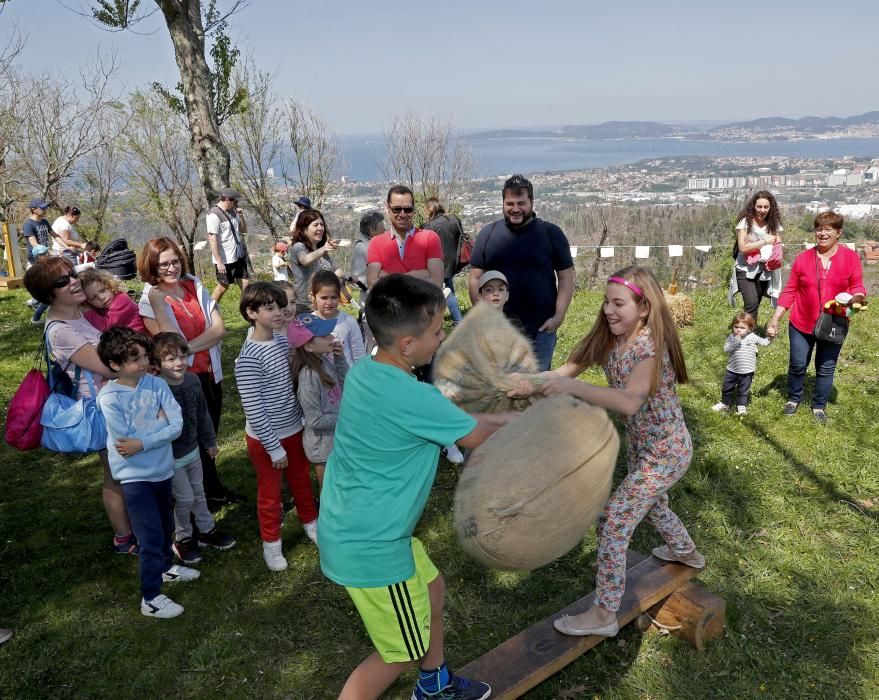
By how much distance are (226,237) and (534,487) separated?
347 inches

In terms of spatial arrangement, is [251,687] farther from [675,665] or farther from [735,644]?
[735,644]

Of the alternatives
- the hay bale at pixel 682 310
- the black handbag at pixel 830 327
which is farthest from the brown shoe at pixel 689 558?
the hay bale at pixel 682 310

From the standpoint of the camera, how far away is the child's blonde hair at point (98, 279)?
444 centimetres

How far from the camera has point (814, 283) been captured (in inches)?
242

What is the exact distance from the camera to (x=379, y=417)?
2.29 meters

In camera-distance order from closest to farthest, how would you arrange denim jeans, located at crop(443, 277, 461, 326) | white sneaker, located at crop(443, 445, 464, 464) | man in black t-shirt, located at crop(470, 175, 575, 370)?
man in black t-shirt, located at crop(470, 175, 575, 370) → white sneaker, located at crop(443, 445, 464, 464) → denim jeans, located at crop(443, 277, 461, 326)

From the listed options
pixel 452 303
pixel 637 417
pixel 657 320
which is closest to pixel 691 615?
pixel 637 417

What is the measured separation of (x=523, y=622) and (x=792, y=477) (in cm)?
303

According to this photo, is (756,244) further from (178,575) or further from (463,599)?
(178,575)

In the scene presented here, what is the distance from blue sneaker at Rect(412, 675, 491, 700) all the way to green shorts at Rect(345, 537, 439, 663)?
0.41 meters

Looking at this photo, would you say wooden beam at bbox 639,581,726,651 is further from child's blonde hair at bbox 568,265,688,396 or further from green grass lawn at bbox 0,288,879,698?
child's blonde hair at bbox 568,265,688,396

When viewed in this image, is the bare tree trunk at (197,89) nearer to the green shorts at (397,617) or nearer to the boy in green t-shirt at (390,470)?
the boy in green t-shirt at (390,470)

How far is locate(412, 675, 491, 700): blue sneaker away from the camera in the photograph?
277 cm

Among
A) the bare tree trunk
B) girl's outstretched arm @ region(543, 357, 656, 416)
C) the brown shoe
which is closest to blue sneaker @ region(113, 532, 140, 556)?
girl's outstretched arm @ region(543, 357, 656, 416)
